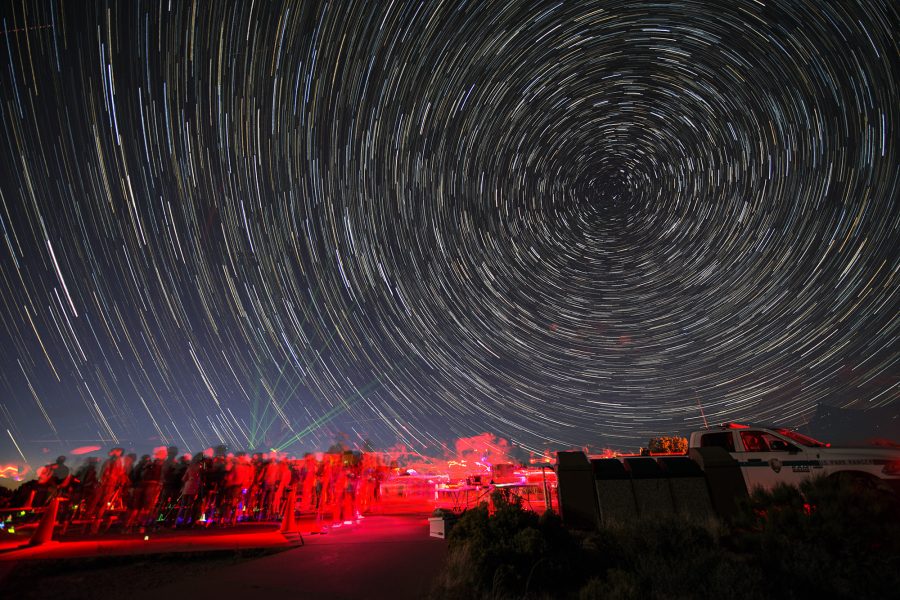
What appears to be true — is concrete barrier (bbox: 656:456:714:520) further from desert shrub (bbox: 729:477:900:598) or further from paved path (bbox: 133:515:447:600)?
paved path (bbox: 133:515:447:600)

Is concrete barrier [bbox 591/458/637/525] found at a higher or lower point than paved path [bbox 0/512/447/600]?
higher

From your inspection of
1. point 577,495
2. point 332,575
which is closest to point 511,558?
point 332,575

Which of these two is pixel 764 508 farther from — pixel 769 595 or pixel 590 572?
pixel 590 572

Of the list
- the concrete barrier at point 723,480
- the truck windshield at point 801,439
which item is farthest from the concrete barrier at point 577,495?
the truck windshield at point 801,439

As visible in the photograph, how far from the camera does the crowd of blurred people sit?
2608 cm

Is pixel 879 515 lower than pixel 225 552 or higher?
higher

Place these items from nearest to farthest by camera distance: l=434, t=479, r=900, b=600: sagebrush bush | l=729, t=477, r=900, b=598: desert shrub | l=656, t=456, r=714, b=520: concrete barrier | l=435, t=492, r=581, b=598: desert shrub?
l=729, t=477, r=900, b=598: desert shrub, l=434, t=479, r=900, b=600: sagebrush bush, l=435, t=492, r=581, b=598: desert shrub, l=656, t=456, r=714, b=520: concrete barrier

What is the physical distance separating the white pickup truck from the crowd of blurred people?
1747 centimetres

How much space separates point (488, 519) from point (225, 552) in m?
9.99

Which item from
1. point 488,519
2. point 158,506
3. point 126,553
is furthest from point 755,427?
point 158,506

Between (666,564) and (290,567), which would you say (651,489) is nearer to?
(666,564)

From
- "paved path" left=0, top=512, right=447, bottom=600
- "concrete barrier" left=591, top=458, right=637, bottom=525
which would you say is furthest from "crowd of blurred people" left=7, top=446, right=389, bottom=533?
"concrete barrier" left=591, top=458, right=637, bottom=525

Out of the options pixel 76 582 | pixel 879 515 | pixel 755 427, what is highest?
pixel 755 427

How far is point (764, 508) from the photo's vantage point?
8.95 m
